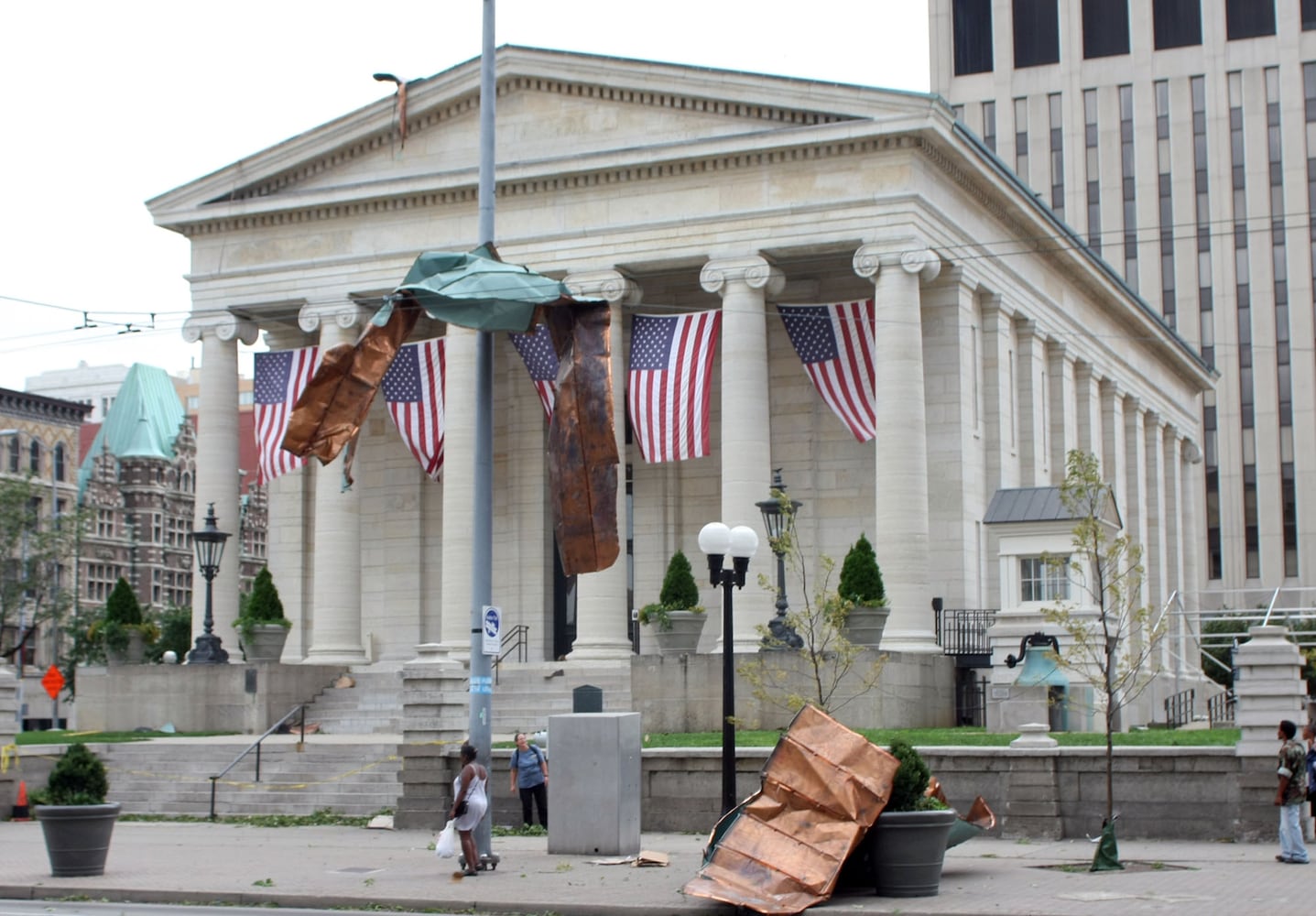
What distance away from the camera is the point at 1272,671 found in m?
22.6

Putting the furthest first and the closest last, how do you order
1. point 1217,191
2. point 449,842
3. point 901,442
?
point 1217,191
point 901,442
point 449,842

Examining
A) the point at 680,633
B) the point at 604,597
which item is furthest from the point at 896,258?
the point at 604,597

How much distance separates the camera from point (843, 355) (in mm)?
38344

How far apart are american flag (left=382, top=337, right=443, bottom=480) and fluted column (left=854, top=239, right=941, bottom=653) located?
32.2 feet

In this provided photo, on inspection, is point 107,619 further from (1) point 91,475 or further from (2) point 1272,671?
(1) point 91,475

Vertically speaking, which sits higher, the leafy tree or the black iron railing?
the leafy tree

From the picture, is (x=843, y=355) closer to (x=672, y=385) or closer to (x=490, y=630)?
(x=672, y=385)

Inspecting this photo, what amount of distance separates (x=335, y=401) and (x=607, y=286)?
20644 mm

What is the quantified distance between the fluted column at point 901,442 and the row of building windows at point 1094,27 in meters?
55.9

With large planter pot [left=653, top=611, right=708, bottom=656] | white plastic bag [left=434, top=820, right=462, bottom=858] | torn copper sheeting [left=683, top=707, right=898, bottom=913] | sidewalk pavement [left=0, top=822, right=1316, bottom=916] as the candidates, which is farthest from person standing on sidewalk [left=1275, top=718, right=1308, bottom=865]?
large planter pot [left=653, top=611, right=708, bottom=656]

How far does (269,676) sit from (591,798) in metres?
18.7

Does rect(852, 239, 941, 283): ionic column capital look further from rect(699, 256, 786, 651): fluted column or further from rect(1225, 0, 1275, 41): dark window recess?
rect(1225, 0, 1275, 41): dark window recess

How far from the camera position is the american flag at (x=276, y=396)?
40688 millimetres

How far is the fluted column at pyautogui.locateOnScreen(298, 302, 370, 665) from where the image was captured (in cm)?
4284
